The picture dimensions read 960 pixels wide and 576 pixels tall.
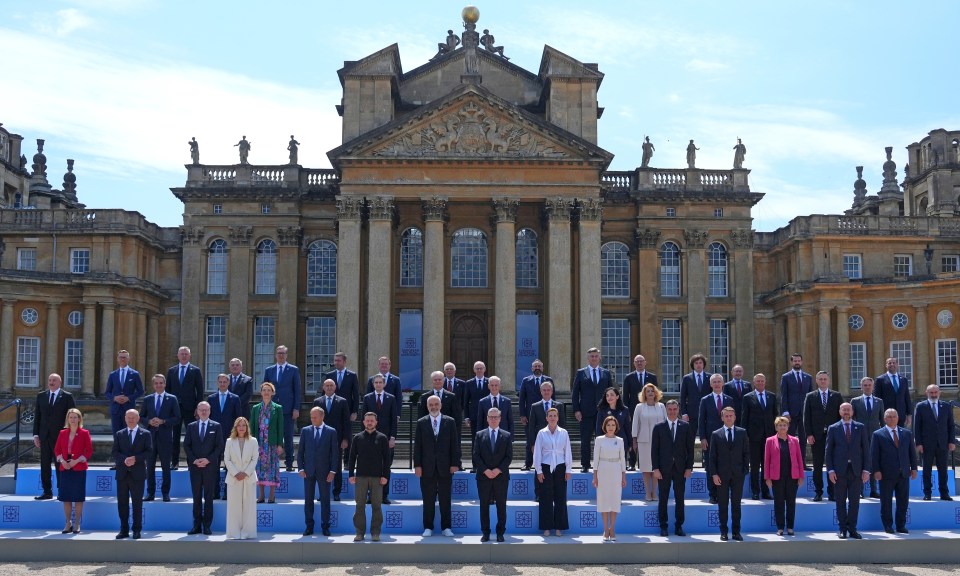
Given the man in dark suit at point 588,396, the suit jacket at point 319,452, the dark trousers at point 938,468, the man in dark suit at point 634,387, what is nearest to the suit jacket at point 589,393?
the man in dark suit at point 588,396

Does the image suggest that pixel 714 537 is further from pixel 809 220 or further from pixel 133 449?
pixel 809 220

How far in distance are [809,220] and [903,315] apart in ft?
16.7

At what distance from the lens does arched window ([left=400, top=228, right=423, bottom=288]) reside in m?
37.5

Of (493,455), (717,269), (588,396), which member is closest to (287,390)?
(493,455)

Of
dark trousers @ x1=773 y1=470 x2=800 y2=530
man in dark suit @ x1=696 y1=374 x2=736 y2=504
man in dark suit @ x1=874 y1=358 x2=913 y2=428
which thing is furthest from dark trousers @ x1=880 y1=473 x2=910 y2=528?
man in dark suit @ x1=696 y1=374 x2=736 y2=504

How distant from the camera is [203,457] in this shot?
47.2 ft

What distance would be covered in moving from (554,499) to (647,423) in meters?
2.06

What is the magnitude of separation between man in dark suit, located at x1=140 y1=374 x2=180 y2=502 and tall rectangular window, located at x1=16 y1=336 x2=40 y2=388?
24.7 metres

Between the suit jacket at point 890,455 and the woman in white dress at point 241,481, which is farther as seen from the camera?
the suit jacket at point 890,455

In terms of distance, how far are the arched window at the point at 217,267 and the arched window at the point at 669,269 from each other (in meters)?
17.4

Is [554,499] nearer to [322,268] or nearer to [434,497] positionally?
[434,497]

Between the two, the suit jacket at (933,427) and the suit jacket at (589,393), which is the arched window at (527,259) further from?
the suit jacket at (933,427)

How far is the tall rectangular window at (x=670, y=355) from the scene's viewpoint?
128 feet

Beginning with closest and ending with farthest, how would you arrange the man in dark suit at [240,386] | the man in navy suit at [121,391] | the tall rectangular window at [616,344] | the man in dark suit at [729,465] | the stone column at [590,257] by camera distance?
the man in dark suit at [729,465], the man in dark suit at [240,386], the man in navy suit at [121,391], the stone column at [590,257], the tall rectangular window at [616,344]
